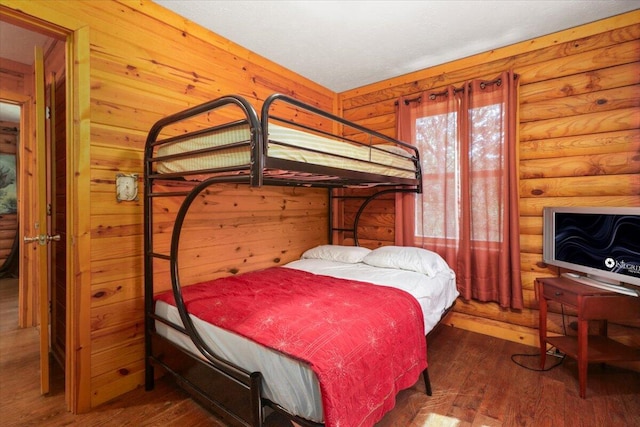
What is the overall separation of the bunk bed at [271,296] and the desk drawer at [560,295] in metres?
0.64

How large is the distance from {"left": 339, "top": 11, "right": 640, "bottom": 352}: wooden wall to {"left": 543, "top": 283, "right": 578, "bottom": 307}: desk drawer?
0.44 m

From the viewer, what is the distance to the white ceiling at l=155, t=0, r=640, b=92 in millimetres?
2035

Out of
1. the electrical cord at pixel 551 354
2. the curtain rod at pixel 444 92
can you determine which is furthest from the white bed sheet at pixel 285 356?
the curtain rod at pixel 444 92

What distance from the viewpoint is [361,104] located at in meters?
3.47

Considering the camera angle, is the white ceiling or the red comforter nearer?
the red comforter

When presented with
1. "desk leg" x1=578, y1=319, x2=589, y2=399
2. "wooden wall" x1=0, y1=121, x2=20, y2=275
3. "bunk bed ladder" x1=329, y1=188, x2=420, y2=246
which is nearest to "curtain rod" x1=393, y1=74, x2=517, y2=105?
"bunk bed ladder" x1=329, y1=188, x2=420, y2=246

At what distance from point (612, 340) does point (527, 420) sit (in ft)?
3.38

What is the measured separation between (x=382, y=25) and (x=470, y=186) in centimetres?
150

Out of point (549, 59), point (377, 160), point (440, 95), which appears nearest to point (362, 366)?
point (377, 160)

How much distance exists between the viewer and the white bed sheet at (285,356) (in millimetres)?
1130

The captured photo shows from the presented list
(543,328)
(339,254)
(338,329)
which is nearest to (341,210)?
(339,254)

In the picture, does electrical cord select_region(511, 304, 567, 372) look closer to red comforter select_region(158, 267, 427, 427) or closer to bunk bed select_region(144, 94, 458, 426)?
bunk bed select_region(144, 94, 458, 426)

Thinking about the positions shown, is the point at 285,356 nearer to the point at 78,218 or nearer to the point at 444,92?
the point at 78,218

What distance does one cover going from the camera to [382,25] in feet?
7.43
